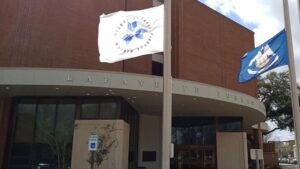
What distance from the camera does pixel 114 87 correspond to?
2088 centimetres

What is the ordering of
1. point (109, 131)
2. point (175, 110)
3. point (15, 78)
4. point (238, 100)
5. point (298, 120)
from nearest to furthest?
point (298, 120)
point (15, 78)
point (109, 131)
point (238, 100)
point (175, 110)

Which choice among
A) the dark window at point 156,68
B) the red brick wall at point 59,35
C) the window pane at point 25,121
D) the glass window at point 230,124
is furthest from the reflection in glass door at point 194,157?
the window pane at point 25,121

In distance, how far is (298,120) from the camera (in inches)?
526

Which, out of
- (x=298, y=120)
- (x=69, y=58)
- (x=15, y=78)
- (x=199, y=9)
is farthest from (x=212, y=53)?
(x=298, y=120)

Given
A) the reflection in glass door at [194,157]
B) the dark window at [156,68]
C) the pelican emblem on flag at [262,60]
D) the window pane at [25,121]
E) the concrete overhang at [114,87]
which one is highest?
the dark window at [156,68]

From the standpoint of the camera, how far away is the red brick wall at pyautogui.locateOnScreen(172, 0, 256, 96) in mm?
33281

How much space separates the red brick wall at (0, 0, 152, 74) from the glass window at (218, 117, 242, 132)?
11025 millimetres

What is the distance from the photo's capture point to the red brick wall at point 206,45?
3328cm

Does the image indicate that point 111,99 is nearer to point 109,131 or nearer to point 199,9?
point 109,131

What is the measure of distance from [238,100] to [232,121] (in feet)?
23.7

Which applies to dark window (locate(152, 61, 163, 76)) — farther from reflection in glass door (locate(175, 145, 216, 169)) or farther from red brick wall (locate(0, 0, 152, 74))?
reflection in glass door (locate(175, 145, 216, 169))

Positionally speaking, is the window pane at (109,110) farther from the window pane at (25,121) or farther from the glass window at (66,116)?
the window pane at (25,121)

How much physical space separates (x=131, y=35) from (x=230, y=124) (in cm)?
2185

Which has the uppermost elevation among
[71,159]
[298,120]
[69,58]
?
[69,58]
